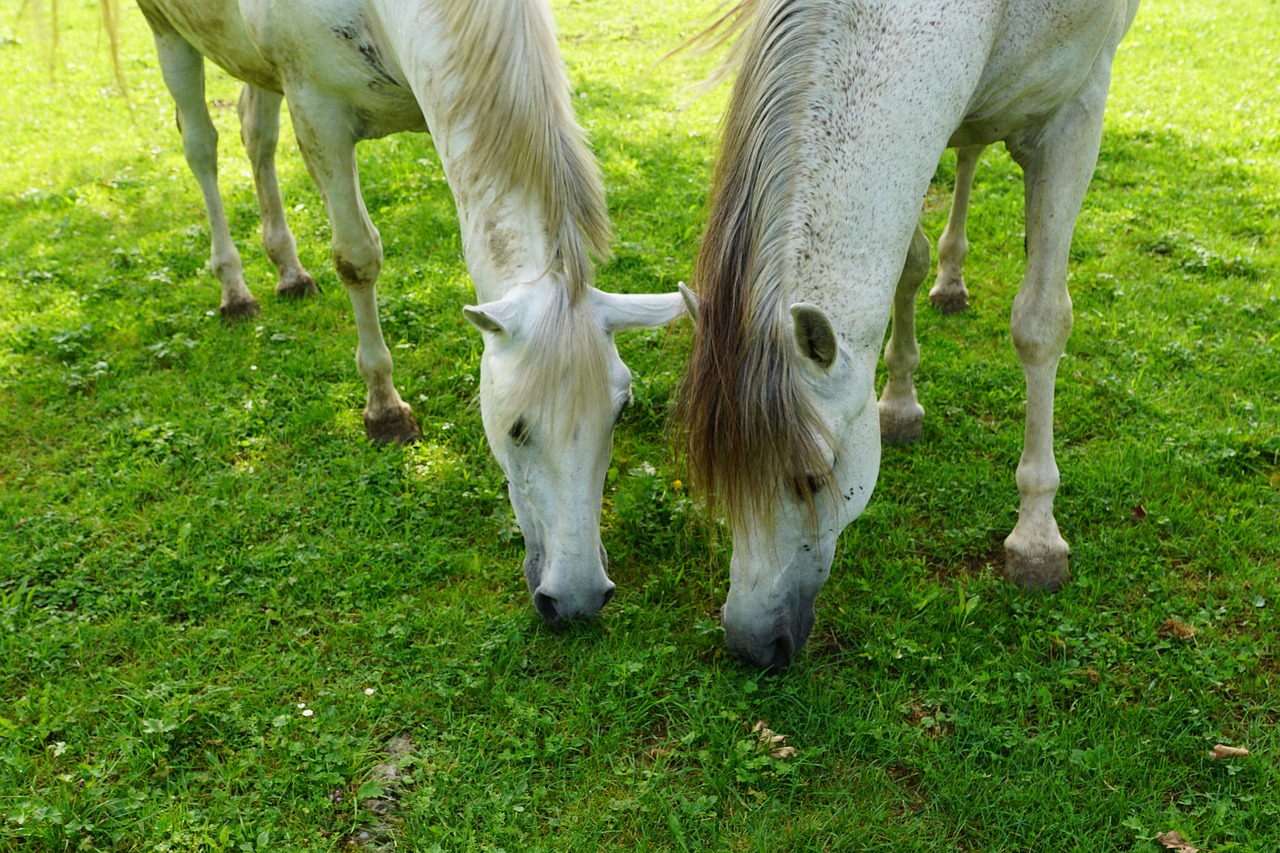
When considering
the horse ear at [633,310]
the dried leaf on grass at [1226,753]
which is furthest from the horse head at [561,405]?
the dried leaf on grass at [1226,753]

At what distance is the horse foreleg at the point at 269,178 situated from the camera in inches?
219

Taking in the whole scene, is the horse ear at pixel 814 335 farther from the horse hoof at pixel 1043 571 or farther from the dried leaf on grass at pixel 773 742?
the horse hoof at pixel 1043 571

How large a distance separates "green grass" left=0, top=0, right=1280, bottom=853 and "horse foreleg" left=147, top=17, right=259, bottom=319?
32 centimetres

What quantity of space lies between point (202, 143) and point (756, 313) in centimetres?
440

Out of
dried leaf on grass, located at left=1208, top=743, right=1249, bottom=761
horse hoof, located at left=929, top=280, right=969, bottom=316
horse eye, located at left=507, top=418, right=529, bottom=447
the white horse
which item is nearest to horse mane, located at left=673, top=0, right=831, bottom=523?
the white horse

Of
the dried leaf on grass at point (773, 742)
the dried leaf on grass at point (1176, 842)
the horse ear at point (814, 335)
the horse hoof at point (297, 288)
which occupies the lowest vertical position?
the dried leaf on grass at point (773, 742)

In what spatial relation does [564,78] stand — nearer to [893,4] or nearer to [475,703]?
[893,4]

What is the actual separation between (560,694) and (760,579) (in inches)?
34.3

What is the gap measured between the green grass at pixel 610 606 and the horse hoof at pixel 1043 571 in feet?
0.29

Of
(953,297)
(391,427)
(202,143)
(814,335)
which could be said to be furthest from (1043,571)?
(202,143)

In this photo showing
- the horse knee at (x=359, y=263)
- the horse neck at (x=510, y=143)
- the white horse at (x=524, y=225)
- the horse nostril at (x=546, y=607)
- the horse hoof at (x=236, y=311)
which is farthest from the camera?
the horse hoof at (x=236, y=311)

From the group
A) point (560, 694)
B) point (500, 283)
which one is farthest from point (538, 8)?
point (560, 694)

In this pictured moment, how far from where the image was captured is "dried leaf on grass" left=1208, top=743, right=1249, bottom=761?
9.67 ft

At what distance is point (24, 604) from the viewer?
367 cm
